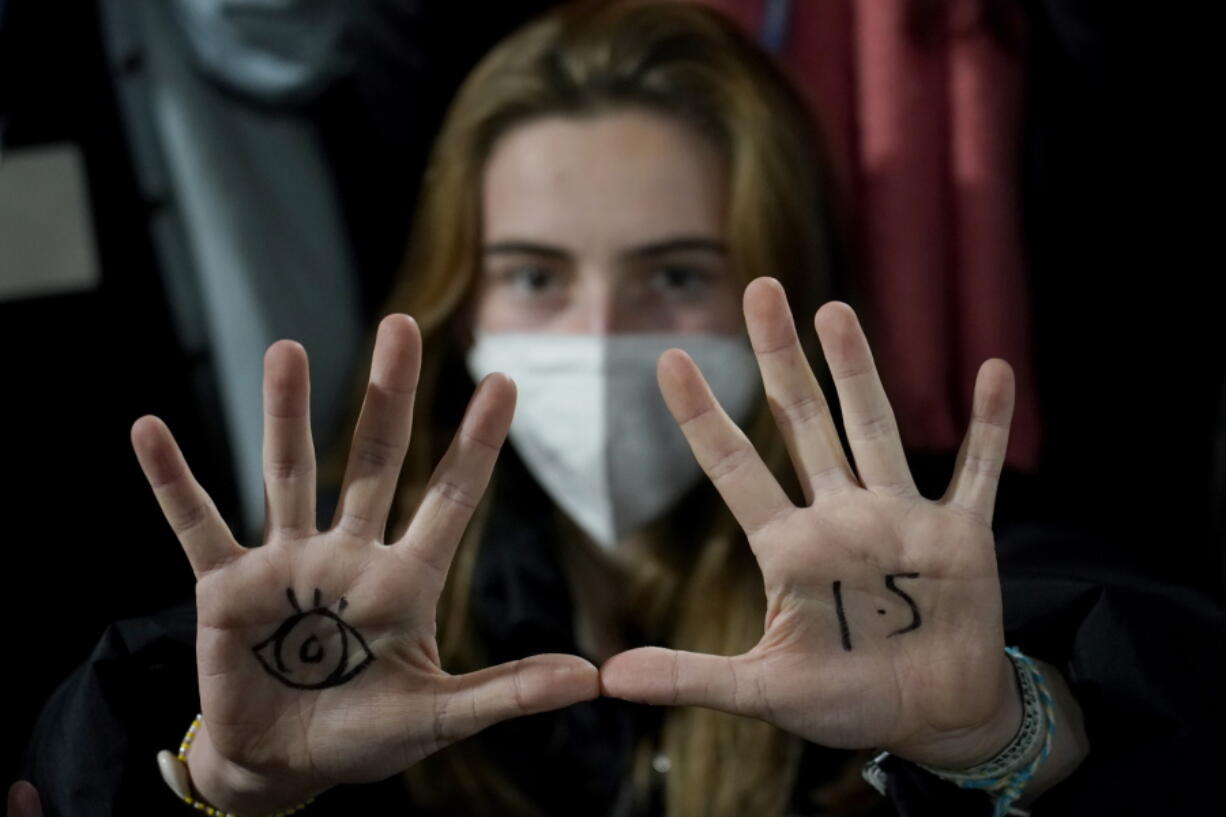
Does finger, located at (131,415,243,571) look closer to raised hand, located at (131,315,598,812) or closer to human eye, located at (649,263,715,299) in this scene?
raised hand, located at (131,315,598,812)

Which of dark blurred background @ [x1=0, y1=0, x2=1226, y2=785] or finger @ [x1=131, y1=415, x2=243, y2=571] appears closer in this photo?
finger @ [x1=131, y1=415, x2=243, y2=571]

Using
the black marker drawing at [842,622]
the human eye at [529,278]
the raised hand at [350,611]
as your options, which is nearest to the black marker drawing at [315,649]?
the raised hand at [350,611]

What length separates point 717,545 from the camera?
0.95 m

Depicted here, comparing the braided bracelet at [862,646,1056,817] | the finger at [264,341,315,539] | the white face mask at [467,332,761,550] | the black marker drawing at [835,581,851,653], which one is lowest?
the braided bracelet at [862,646,1056,817]

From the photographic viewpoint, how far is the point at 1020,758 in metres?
0.66

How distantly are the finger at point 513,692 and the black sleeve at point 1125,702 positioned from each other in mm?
210

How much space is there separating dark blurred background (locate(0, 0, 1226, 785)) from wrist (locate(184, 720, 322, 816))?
0.29 meters

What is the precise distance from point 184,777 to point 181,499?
0.59 feet

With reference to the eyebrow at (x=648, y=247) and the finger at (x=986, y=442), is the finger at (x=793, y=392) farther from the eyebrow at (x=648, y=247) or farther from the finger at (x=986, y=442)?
the eyebrow at (x=648, y=247)

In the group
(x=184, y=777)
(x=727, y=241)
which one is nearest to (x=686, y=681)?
(x=184, y=777)

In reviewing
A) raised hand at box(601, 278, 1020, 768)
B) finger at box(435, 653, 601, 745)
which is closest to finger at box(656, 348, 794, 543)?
raised hand at box(601, 278, 1020, 768)

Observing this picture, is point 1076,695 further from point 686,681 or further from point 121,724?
point 121,724

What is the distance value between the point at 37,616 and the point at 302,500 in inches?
16.1

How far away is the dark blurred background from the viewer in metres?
0.93
